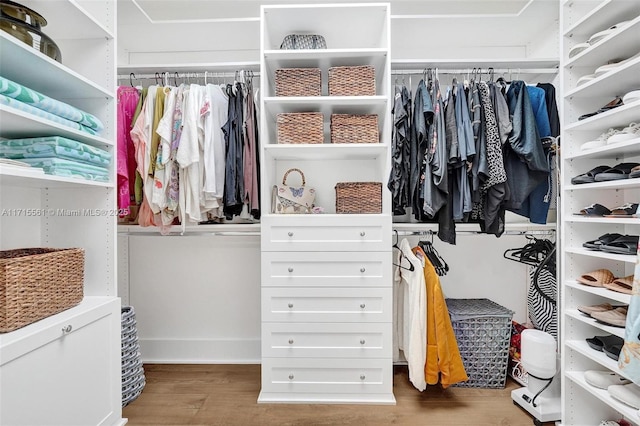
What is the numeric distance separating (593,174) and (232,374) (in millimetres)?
2328

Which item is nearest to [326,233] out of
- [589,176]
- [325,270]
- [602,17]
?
[325,270]

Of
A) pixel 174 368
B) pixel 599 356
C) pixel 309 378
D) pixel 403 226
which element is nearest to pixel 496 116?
pixel 403 226

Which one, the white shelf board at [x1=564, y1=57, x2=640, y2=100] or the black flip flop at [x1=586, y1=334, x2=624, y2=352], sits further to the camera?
the black flip flop at [x1=586, y1=334, x2=624, y2=352]

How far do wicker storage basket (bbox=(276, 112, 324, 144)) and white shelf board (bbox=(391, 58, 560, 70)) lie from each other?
0.60 meters

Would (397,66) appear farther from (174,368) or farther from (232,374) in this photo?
(174,368)

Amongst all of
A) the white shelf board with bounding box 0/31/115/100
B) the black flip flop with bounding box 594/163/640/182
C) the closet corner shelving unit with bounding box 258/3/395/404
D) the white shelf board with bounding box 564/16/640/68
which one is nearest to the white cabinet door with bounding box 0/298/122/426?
the closet corner shelving unit with bounding box 258/3/395/404

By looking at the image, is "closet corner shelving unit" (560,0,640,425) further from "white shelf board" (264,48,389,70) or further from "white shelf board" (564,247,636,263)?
"white shelf board" (264,48,389,70)

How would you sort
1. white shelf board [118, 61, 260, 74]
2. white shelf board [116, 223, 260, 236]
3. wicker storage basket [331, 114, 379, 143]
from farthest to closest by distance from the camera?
white shelf board [116, 223, 260, 236] → white shelf board [118, 61, 260, 74] → wicker storage basket [331, 114, 379, 143]

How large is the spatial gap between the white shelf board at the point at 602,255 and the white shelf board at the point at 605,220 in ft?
0.42

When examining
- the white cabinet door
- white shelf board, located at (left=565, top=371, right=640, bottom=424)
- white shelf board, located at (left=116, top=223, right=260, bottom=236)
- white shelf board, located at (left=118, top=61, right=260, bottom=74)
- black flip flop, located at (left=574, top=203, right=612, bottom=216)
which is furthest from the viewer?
white shelf board, located at (left=116, top=223, right=260, bottom=236)

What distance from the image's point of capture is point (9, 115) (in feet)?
A: 3.78

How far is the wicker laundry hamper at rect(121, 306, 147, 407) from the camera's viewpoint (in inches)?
76.7

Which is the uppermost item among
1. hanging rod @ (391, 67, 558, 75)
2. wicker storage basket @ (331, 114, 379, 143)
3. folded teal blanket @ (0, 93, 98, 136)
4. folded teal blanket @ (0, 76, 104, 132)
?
hanging rod @ (391, 67, 558, 75)

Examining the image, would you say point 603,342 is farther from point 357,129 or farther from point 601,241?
point 357,129
